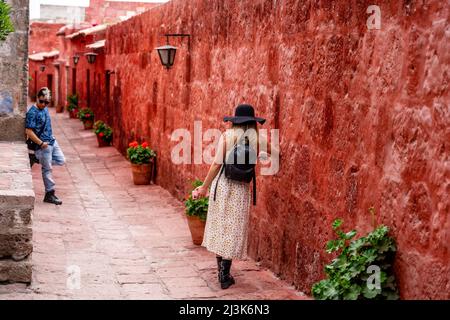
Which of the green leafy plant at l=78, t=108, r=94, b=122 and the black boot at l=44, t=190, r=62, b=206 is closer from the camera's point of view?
the black boot at l=44, t=190, r=62, b=206

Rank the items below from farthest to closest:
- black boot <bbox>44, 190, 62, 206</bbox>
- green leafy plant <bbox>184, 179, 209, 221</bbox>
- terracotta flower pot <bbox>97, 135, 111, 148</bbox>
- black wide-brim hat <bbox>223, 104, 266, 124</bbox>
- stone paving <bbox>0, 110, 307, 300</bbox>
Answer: terracotta flower pot <bbox>97, 135, 111, 148</bbox>, black boot <bbox>44, 190, 62, 206</bbox>, green leafy plant <bbox>184, 179, 209, 221</bbox>, black wide-brim hat <bbox>223, 104, 266, 124</bbox>, stone paving <bbox>0, 110, 307, 300</bbox>

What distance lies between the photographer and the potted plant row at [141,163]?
1188 cm

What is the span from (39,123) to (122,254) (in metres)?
2.89

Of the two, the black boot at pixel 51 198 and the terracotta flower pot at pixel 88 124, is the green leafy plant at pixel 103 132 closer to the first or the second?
the terracotta flower pot at pixel 88 124

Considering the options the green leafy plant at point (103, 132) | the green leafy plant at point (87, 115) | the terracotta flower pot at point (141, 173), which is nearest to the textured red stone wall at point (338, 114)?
the terracotta flower pot at point (141, 173)

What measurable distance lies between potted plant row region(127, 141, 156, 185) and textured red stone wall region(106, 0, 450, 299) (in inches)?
105

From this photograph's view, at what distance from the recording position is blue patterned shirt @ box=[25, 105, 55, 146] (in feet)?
30.5

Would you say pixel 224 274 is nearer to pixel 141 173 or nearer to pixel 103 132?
pixel 141 173

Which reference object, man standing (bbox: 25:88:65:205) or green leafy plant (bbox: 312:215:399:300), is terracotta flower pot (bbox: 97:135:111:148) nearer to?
man standing (bbox: 25:88:65:205)

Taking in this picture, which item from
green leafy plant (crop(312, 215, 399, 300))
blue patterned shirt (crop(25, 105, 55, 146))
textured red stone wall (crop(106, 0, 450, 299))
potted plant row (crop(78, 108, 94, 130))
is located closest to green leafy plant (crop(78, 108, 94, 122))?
potted plant row (crop(78, 108, 94, 130))

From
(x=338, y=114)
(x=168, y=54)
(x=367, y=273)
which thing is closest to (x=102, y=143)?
(x=168, y=54)

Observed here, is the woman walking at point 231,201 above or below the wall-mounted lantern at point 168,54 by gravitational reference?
below

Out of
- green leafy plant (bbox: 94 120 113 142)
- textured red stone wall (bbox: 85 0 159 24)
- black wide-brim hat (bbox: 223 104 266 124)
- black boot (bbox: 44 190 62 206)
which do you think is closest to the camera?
black wide-brim hat (bbox: 223 104 266 124)

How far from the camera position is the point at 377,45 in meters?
4.48
